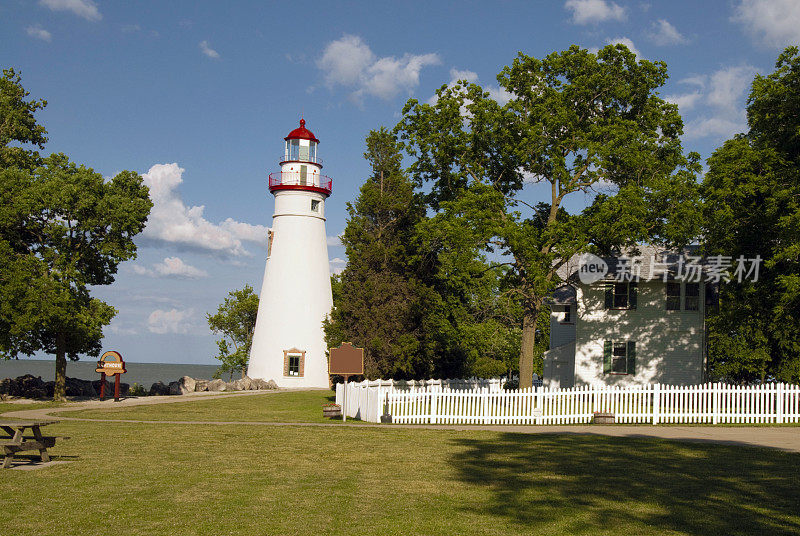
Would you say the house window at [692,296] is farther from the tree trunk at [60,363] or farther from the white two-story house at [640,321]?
the tree trunk at [60,363]

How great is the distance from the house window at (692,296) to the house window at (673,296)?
388mm

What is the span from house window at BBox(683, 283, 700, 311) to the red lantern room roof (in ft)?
77.4

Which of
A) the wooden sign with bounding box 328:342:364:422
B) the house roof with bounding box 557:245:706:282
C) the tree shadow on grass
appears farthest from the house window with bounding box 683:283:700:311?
the tree shadow on grass

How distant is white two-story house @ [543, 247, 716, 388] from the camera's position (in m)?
33.2

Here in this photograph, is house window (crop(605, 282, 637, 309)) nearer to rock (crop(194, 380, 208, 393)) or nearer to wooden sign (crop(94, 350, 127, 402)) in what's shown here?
wooden sign (crop(94, 350, 127, 402))

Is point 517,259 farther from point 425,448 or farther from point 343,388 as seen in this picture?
point 425,448

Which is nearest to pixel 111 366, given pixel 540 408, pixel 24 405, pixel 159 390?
pixel 24 405

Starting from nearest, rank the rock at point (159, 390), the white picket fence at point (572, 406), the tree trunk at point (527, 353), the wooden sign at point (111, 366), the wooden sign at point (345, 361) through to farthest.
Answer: the white picket fence at point (572, 406)
the wooden sign at point (345, 361)
the tree trunk at point (527, 353)
the wooden sign at point (111, 366)
the rock at point (159, 390)

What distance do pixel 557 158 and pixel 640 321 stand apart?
10.9 m

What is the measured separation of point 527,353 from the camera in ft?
92.8

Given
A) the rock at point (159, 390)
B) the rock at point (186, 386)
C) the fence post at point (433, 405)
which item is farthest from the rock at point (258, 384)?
the fence post at point (433, 405)

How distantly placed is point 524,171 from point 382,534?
Result: 23.9m

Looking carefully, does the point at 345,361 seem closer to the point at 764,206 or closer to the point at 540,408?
the point at 540,408

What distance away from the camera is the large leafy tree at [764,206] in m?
26.0
